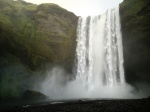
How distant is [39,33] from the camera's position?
2320 inches

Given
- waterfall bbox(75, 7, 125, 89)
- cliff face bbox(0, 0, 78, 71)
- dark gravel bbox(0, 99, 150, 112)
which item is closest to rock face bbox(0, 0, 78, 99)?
cliff face bbox(0, 0, 78, 71)

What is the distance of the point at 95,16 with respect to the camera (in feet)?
200

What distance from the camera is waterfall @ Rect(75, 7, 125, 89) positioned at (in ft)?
166

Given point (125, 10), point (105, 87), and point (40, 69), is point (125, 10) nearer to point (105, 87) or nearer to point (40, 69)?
point (105, 87)

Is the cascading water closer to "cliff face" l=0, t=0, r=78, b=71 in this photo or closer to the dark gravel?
"cliff face" l=0, t=0, r=78, b=71

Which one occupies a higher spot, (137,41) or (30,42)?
(30,42)

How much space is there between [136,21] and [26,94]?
29615 mm

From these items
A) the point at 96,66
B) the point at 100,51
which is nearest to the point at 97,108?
the point at 96,66

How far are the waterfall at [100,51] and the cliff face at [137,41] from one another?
1884 mm

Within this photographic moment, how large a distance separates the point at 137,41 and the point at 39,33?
27486 millimetres

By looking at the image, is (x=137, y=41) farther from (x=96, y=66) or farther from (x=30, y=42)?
(x=30, y=42)

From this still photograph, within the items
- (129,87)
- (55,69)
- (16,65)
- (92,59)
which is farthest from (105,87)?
(16,65)

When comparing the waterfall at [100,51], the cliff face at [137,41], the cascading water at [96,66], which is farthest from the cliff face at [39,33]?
the cliff face at [137,41]

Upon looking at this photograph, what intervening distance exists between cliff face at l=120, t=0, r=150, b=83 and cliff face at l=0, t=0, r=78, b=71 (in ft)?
53.6
